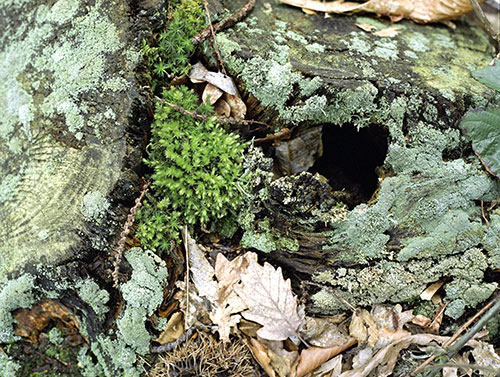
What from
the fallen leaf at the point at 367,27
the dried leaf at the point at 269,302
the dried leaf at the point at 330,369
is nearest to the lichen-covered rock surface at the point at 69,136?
the dried leaf at the point at 269,302

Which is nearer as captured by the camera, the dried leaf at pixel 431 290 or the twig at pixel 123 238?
the twig at pixel 123 238

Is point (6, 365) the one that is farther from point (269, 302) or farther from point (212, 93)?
point (212, 93)

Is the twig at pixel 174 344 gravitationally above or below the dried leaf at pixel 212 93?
below

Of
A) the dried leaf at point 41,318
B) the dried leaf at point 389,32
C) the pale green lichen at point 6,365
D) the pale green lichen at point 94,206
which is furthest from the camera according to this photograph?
the dried leaf at point 389,32

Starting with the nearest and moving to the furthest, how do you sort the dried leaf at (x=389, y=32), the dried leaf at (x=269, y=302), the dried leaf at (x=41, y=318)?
the dried leaf at (x=269, y=302) → the dried leaf at (x=41, y=318) → the dried leaf at (x=389, y=32)

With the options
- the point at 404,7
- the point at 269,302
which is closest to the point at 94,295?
Result: the point at 269,302

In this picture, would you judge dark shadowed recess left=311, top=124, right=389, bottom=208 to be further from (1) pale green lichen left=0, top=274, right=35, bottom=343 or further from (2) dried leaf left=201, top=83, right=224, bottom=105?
(1) pale green lichen left=0, top=274, right=35, bottom=343

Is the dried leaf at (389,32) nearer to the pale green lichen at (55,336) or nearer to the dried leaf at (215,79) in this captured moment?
the dried leaf at (215,79)

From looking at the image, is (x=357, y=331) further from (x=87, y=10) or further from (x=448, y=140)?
(x=87, y=10)
